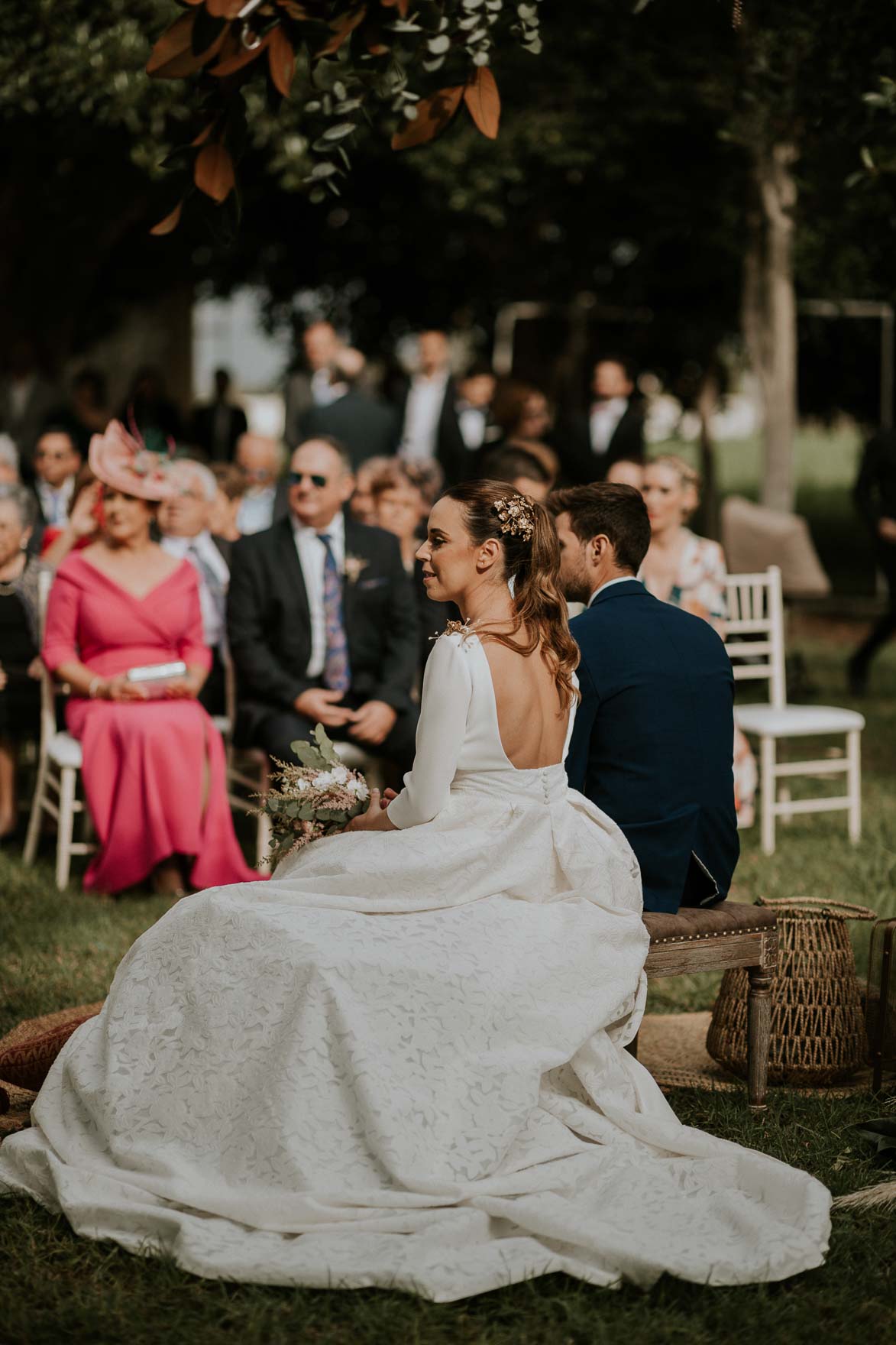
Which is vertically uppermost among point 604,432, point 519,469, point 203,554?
point 604,432

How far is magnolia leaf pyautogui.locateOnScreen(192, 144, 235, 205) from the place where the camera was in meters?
3.54

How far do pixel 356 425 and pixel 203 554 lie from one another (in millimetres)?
3157

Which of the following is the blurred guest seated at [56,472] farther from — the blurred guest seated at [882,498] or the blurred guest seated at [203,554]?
the blurred guest seated at [882,498]

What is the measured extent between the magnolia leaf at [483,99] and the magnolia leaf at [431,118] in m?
0.06

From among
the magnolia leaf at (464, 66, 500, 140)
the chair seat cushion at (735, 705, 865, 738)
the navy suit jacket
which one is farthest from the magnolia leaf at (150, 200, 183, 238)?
the chair seat cushion at (735, 705, 865, 738)

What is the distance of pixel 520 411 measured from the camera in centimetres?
1035

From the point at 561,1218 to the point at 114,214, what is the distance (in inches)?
637

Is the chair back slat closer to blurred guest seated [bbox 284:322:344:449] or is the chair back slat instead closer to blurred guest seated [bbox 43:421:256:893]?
blurred guest seated [bbox 43:421:256:893]

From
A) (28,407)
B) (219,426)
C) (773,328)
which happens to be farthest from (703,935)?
(219,426)

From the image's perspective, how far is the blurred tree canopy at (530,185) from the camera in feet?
29.6

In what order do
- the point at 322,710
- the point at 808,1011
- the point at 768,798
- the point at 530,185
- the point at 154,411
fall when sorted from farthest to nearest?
the point at 530,185
the point at 154,411
the point at 768,798
the point at 322,710
the point at 808,1011

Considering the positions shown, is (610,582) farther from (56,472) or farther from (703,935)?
(56,472)

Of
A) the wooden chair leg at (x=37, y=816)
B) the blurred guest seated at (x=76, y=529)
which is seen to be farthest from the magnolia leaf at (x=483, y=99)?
the wooden chair leg at (x=37, y=816)

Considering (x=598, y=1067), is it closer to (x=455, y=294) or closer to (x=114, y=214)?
(x=114, y=214)
